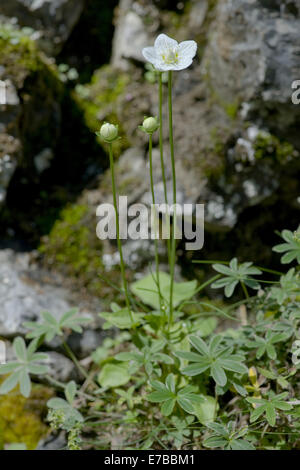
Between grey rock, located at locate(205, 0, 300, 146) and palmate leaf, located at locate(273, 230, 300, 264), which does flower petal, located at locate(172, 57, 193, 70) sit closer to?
palmate leaf, located at locate(273, 230, 300, 264)

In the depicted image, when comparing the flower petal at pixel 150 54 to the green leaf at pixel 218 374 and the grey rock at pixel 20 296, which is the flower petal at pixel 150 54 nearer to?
the green leaf at pixel 218 374

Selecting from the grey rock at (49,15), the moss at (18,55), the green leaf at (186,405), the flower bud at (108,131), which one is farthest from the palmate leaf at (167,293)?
the grey rock at (49,15)

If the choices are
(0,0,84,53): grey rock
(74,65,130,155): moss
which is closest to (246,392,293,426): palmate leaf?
(74,65,130,155): moss

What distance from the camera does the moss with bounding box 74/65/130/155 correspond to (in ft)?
8.61

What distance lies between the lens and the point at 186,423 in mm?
1590

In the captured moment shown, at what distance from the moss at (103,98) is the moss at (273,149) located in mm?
696

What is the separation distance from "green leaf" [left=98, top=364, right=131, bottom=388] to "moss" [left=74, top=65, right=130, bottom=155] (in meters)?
1.19

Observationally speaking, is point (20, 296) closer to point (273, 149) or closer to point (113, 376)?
point (113, 376)

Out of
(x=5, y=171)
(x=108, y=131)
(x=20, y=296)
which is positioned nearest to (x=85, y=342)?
(x=20, y=296)

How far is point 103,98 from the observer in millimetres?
2682

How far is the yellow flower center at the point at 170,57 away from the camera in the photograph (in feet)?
4.56

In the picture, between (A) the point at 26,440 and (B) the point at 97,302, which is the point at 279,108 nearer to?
(B) the point at 97,302

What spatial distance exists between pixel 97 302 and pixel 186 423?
2.97 ft
